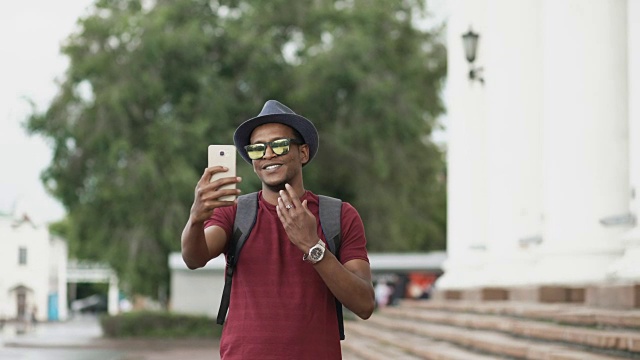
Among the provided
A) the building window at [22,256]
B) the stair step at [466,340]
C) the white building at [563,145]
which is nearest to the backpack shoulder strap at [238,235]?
the stair step at [466,340]

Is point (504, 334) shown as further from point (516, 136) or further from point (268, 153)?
point (268, 153)

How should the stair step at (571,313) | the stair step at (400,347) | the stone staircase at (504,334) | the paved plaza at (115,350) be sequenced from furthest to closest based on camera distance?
1. the paved plaza at (115,350)
2. the stair step at (400,347)
3. the stair step at (571,313)
4. the stone staircase at (504,334)

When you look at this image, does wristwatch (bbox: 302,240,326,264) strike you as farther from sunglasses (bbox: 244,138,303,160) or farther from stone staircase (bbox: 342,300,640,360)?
stone staircase (bbox: 342,300,640,360)

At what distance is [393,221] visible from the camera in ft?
133

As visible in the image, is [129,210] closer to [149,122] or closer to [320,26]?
[149,122]

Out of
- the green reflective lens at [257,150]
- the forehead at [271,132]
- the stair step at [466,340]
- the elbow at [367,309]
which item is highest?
the forehead at [271,132]

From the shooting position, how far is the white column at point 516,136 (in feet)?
56.7

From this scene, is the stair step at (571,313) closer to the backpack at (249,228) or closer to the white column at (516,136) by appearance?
the white column at (516,136)

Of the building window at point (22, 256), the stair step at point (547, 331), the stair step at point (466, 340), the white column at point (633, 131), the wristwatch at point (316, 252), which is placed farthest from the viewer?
the building window at point (22, 256)

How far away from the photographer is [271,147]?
12.6 ft

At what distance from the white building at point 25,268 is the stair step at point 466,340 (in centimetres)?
6446

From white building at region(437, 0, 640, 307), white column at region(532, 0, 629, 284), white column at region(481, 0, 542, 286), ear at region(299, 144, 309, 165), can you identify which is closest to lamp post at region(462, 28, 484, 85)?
white building at region(437, 0, 640, 307)

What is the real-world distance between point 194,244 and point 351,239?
1.69ft

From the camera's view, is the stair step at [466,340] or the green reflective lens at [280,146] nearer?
the green reflective lens at [280,146]
